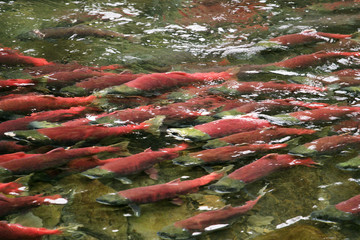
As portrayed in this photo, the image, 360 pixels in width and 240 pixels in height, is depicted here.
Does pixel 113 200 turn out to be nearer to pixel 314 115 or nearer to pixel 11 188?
pixel 11 188

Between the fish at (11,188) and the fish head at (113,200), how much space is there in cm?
60

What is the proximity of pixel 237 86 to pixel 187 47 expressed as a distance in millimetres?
1685

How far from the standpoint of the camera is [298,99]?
190 inches

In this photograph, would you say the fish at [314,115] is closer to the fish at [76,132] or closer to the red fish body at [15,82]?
the fish at [76,132]

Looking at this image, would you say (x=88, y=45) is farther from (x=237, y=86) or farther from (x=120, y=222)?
(x=120, y=222)

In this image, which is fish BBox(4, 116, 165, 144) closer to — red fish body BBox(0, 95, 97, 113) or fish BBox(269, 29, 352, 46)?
red fish body BBox(0, 95, 97, 113)

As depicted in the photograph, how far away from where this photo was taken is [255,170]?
337 cm

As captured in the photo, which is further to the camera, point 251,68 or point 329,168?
point 251,68

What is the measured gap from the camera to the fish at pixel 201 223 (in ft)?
8.87

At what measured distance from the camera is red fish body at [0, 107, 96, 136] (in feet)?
12.6

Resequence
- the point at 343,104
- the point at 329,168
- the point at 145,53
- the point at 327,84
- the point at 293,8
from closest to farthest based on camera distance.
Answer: the point at 329,168
the point at 343,104
the point at 327,84
the point at 145,53
the point at 293,8

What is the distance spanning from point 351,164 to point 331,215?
2.38 ft

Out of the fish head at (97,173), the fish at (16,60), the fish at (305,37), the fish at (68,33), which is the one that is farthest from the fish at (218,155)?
the fish at (68,33)

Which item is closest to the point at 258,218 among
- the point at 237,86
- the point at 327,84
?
the point at 237,86
